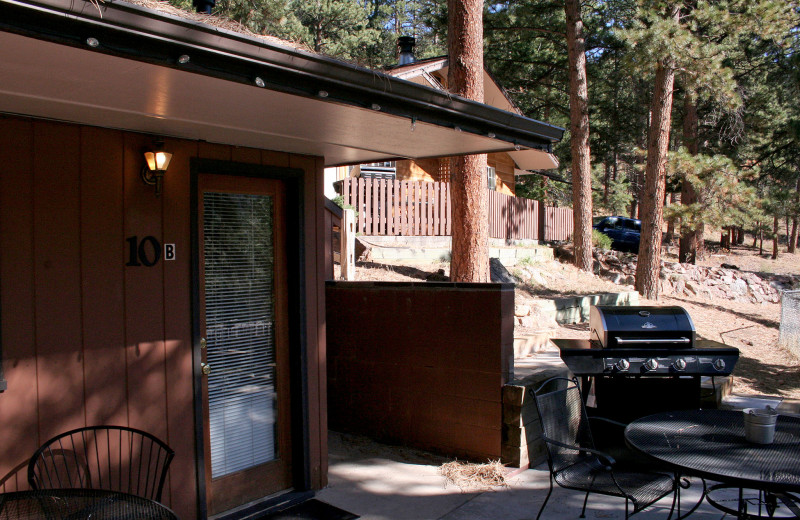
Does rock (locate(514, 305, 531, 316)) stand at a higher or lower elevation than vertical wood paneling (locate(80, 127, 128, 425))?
lower

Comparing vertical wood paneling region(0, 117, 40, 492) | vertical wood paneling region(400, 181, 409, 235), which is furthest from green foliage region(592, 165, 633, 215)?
vertical wood paneling region(0, 117, 40, 492)

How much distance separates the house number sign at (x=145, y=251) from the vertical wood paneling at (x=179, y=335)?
0.20 ft

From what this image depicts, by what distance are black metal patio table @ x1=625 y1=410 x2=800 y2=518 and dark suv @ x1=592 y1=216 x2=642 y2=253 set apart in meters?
19.0

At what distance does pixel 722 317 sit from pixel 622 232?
9.31 metres

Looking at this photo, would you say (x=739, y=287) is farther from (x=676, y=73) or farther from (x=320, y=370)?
(x=320, y=370)

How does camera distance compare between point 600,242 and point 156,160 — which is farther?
point 600,242

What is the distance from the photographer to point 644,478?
3369 millimetres

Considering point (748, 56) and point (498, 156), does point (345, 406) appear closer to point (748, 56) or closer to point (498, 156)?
point (498, 156)

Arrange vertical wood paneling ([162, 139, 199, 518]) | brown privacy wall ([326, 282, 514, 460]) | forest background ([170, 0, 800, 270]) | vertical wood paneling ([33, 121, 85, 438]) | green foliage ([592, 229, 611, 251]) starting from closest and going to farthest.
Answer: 1. vertical wood paneling ([33, 121, 85, 438])
2. vertical wood paneling ([162, 139, 199, 518])
3. brown privacy wall ([326, 282, 514, 460])
4. forest background ([170, 0, 800, 270])
5. green foliage ([592, 229, 611, 251])

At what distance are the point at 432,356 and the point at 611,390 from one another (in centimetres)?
146

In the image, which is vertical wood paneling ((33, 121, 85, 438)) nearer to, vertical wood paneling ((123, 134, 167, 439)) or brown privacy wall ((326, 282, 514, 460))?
vertical wood paneling ((123, 134, 167, 439))

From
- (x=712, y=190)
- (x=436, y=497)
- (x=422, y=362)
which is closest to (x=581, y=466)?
(x=436, y=497)

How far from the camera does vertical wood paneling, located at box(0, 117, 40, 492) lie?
9.44ft

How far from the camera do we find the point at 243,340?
411 cm
